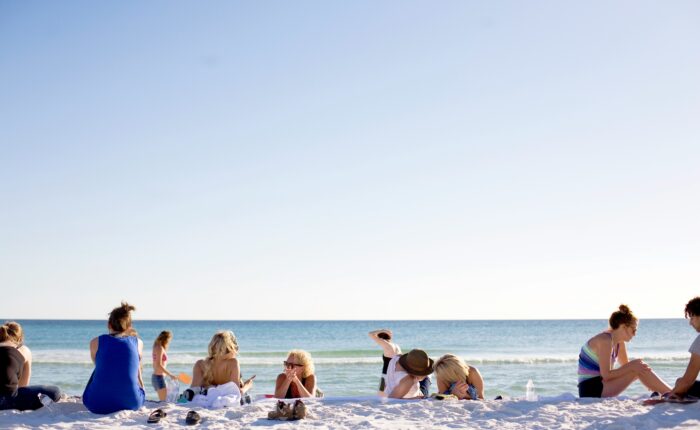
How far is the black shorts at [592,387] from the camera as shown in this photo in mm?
6758

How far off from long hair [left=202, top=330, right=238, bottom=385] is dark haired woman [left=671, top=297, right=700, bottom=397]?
4.18 m

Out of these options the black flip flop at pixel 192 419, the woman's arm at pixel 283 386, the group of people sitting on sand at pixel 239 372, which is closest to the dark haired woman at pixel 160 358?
the group of people sitting on sand at pixel 239 372

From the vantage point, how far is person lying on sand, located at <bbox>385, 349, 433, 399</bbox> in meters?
6.88

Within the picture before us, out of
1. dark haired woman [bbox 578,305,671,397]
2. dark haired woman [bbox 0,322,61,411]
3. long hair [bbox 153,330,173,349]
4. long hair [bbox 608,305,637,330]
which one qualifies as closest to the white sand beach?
dark haired woman [bbox 0,322,61,411]

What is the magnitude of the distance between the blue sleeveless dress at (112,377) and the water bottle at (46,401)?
372 millimetres

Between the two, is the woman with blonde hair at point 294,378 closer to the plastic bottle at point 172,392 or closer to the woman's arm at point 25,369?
the plastic bottle at point 172,392

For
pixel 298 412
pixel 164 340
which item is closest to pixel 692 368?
pixel 298 412

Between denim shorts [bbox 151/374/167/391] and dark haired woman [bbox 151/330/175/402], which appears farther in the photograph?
denim shorts [bbox 151/374/167/391]

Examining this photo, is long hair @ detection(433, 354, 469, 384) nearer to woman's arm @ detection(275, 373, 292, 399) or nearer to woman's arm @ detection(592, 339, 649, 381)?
woman's arm @ detection(592, 339, 649, 381)

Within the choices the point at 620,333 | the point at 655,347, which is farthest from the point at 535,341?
the point at 620,333

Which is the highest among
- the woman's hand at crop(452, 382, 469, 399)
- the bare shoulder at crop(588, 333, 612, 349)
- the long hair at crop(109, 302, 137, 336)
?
the long hair at crop(109, 302, 137, 336)

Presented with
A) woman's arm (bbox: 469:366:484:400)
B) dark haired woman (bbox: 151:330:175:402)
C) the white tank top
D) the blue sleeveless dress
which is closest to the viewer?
the blue sleeveless dress

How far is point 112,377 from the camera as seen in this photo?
19.5ft

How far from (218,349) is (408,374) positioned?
2014mm
